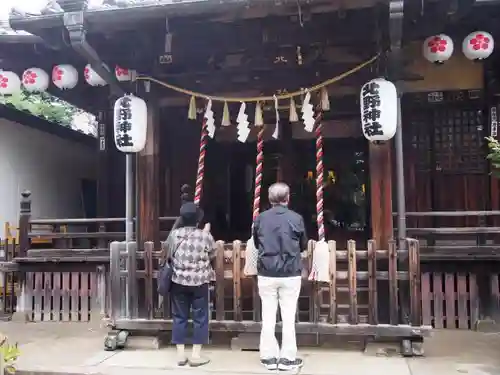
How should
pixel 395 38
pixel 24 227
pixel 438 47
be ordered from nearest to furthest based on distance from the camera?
1. pixel 395 38
2. pixel 438 47
3. pixel 24 227

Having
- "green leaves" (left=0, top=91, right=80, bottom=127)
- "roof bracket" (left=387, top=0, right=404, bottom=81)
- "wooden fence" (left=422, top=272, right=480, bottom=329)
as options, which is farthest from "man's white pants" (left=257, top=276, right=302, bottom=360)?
"green leaves" (left=0, top=91, right=80, bottom=127)

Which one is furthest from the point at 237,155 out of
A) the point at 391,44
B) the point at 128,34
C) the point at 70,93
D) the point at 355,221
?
the point at 391,44

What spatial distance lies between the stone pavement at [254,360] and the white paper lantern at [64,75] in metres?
4.95

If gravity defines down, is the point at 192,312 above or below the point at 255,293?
below

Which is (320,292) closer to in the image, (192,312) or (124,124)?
(192,312)

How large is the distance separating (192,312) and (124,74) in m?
3.89

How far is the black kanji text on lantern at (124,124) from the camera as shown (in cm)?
783

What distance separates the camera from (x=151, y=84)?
26.9 ft

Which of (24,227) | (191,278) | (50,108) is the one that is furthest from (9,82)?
(50,108)

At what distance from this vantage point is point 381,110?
7.01 m

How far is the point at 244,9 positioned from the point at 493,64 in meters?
5.63

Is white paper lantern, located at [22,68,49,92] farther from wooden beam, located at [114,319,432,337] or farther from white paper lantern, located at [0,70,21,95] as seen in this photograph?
wooden beam, located at [114,319,432,337]

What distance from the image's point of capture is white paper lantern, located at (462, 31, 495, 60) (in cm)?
844

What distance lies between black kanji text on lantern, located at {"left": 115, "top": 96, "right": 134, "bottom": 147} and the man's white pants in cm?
314
